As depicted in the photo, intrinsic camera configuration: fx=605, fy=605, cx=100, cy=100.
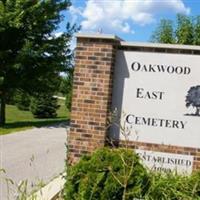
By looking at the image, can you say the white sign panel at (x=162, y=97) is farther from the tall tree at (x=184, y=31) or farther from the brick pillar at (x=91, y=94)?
the tall tree at (x=184, y=31)

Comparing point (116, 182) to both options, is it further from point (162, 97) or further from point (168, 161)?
point (162, 97)

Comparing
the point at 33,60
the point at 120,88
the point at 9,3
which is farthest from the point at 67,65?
the point at 120,88

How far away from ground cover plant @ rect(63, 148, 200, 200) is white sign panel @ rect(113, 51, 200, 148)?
5.71ft

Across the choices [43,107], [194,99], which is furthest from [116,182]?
[43,107]

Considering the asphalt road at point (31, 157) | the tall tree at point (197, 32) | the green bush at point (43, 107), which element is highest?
the tall tree at point (197, 32)

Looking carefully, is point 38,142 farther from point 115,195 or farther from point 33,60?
point 115,195

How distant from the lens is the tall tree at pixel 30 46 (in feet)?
94.4

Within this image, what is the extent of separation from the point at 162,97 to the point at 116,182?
2.73 meters

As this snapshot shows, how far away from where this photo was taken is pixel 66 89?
132 ft

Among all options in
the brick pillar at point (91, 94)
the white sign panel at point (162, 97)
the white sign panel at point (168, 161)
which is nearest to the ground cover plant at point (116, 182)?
the white sign panel at point (168, 161)

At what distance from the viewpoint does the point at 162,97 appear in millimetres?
9477

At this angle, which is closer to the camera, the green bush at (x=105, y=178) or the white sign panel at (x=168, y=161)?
the green bush at (x=105, y=178)

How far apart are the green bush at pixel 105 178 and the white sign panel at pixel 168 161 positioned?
1820mm

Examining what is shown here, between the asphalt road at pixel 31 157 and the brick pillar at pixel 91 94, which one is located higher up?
the brick pillar at pixel 91 94
